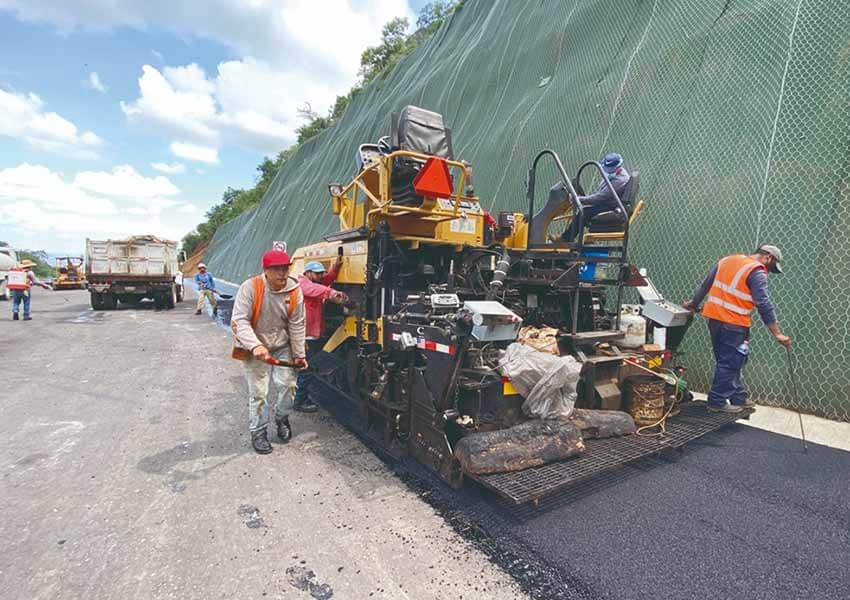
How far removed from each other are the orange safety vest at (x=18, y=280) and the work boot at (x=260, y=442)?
12169mm

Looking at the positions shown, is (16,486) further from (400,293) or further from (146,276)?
(146,276)

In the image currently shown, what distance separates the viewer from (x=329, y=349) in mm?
4641

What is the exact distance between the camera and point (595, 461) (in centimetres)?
294

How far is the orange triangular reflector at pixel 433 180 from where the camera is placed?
3.31 m

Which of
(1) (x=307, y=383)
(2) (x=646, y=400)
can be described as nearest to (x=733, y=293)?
(2) (x=646, y=400)

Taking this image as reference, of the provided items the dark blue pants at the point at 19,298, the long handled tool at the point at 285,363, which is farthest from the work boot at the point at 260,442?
the dark blue pants at the point at 19,298

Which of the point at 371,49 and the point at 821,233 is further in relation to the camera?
the point at 371,49

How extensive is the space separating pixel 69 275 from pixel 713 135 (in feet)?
110

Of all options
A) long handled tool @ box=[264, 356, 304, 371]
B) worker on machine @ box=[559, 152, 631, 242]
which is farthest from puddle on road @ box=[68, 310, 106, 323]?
worker on machine @ box=[559, 152, 631, 242]

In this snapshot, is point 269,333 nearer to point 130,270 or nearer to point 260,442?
point 260,442

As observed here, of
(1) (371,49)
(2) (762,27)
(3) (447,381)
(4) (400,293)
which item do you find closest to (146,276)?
(4) (400,293)

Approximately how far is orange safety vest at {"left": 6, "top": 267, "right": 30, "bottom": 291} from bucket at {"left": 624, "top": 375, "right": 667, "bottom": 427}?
14.7 metres

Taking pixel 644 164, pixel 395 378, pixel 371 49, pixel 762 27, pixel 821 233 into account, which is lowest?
pixel 395 378

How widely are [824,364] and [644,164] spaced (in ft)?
12.0
